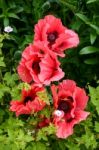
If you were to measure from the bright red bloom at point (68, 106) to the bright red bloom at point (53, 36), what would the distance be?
21 cm

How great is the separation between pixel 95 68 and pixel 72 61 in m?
0.16

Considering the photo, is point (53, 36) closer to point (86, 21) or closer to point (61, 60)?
point (86, 21)

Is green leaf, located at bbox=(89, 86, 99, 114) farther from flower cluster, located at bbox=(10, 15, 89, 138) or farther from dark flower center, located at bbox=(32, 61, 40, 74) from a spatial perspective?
dark flower center, located at bbox=(32, 61, 40, 74)

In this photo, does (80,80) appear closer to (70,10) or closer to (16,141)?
(70,10)

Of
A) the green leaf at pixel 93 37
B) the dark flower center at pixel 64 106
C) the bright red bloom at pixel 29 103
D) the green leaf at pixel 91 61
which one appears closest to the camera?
the bright red bloom at pixel 29 103

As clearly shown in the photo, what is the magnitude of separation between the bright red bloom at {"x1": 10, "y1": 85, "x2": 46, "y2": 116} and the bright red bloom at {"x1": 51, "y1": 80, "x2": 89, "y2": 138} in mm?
95

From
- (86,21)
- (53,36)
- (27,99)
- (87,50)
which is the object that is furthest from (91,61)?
(27,99)

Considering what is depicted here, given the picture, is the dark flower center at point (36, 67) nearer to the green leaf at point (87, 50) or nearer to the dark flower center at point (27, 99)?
the dark flower center at point (27, 99)

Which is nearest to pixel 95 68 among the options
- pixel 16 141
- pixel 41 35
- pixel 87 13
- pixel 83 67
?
pixel 83 67

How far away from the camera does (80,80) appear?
352cm

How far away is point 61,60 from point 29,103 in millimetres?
616

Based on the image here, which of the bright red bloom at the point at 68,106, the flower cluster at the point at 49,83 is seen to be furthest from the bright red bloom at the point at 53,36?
the bright red bloom at the point at 68,106

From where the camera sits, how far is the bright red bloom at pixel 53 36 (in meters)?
2.96

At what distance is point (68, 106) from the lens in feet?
9.87
